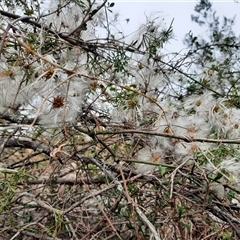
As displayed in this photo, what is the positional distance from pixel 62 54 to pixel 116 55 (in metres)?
0.23

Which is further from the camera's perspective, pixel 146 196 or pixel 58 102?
pixel 146 196

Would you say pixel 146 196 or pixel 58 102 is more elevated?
pixel 58 102

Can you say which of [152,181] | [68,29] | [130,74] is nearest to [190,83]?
[130,74]

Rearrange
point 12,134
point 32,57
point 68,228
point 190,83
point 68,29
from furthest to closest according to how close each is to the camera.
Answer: point 190,83 < point 68,29 < point 68,228 < point 12,134 < point 32,57

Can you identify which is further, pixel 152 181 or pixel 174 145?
pixel 174 145

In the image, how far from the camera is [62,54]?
187 centimetres

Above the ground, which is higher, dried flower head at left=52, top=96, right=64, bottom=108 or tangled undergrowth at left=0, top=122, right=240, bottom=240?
dried flower head at left=52, top=96, right=64, bottom=108

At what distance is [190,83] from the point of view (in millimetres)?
2312

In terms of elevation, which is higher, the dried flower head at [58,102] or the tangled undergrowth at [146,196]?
the dried flower head at [58,102]

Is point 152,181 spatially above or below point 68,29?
below

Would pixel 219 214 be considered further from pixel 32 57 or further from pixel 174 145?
pixel 32 57

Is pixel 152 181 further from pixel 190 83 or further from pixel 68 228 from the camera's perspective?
pixel 190 83

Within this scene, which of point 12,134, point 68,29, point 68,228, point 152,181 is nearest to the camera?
point 152,181

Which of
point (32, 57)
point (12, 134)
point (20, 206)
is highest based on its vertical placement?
point (32, 57)
